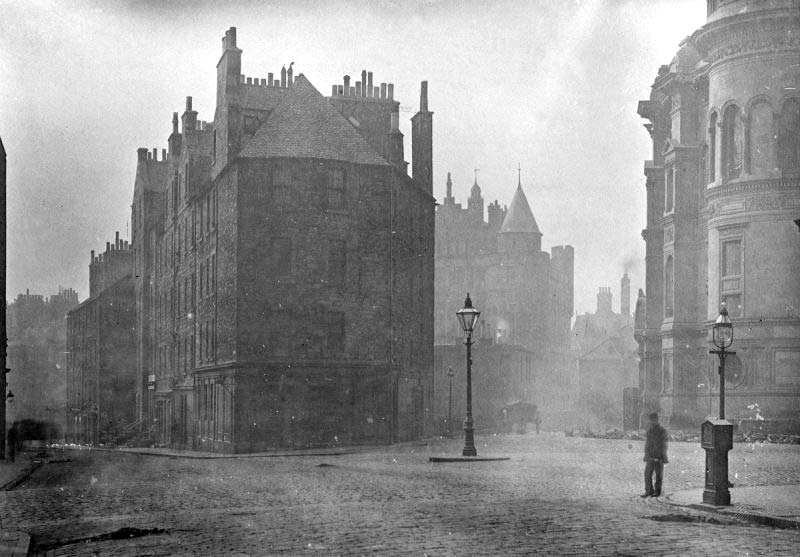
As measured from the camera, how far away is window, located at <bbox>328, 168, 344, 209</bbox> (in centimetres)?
4231

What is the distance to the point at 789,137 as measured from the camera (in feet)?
135

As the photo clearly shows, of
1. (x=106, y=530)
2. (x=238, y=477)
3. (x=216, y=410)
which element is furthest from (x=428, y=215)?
(x=106, y=530)

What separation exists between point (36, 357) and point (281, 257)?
2429 inches

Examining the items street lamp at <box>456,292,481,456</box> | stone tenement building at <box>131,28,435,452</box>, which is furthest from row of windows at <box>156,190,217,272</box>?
street lamp at <box>456,292,481,456</box>

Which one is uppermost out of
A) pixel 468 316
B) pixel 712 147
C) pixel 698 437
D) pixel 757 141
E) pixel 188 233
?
pixel 712 147

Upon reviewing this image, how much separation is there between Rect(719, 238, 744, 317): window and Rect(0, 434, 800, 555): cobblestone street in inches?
662

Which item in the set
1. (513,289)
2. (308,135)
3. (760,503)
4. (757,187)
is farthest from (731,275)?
(513,289)

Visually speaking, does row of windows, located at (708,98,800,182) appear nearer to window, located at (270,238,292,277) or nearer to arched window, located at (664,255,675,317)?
arched window, located at (664,255,675,317)

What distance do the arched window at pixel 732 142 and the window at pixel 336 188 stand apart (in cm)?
1552

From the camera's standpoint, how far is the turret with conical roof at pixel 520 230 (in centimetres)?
10250

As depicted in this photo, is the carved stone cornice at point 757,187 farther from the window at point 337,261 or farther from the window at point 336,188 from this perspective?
the window at point 337,261

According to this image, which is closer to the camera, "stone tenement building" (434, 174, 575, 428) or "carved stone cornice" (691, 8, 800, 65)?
"carved stone cornice" (691, 8, 800, 65)

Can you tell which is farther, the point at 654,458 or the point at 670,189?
the point at 670,189

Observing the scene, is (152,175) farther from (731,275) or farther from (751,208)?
(751,208)
